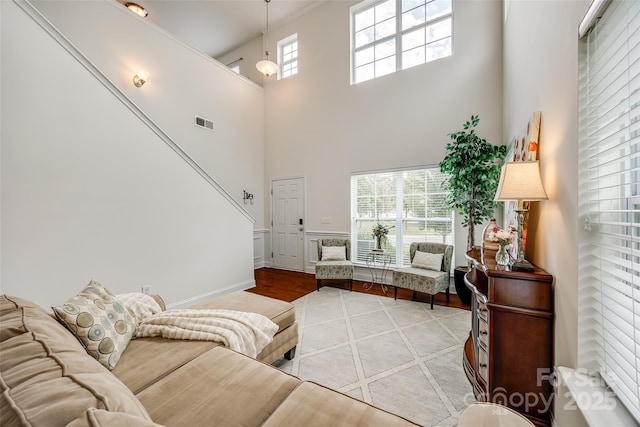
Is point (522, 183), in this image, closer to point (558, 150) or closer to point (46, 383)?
point (558, 150)

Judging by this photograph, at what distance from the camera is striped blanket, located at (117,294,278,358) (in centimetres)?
162

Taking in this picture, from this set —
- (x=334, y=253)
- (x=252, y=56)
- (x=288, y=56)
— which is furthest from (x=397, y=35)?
(x=334, y=253)

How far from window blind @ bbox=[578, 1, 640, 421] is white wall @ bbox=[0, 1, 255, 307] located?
3.71 m

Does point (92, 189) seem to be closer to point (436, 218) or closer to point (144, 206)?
point (144, 206)

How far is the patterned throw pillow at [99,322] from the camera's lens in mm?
1295

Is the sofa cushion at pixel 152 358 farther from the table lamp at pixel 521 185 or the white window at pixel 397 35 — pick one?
the white window at pixel 397 35

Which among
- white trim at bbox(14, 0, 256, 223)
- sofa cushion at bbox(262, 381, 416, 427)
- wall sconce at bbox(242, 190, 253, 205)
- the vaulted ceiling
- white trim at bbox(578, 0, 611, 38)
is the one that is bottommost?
sofa cushion at bbox(262, 381, 416, 427)

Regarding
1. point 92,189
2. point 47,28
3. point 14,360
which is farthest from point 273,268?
point 14,360

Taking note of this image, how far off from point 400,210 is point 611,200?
Answer: 3408 mm

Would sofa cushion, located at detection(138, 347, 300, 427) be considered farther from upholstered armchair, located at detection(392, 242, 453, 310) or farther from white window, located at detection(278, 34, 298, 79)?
white window, located at detection(278, 34, 298, 79)

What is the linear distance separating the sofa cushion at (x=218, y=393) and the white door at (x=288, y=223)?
4.26 metres

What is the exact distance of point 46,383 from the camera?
63 cm

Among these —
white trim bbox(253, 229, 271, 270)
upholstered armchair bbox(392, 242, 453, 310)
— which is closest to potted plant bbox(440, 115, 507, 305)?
upholstered armchair bbox(392, 242, 453, 310)

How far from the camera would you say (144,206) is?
300 centimetres
